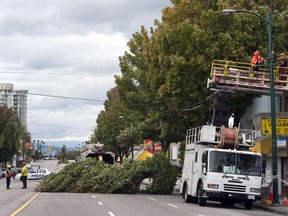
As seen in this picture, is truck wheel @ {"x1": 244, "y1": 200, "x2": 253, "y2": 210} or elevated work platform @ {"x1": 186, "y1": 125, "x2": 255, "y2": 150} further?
elevated work platform @ {"x1": 186, "y1": 125, "x2": 255, "y2": 150}

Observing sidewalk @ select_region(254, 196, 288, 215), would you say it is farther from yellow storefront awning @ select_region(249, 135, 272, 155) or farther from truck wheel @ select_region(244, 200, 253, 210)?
yellow storefront awning @ select_region(249, 135, 272, 155)

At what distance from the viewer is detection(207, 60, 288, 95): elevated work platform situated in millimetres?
27141

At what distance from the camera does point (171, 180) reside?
114 ft

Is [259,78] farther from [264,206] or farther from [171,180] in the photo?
[171,180]

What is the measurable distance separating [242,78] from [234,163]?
17.6ft

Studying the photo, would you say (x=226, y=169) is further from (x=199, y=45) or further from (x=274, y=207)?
(x=199, y=45)

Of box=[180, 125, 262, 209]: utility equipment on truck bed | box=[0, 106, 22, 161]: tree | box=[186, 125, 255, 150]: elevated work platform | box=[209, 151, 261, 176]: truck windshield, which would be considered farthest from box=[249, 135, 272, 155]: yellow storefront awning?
box=[0, 106, 22, 161]: tree

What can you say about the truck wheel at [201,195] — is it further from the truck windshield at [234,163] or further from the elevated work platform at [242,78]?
the elevated work platform at [242,78]

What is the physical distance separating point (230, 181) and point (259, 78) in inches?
268

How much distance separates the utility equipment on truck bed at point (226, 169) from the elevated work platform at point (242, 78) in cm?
302

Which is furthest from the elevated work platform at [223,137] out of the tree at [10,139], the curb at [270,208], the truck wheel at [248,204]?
the tree at [10,139]

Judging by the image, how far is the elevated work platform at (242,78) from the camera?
27.1 m

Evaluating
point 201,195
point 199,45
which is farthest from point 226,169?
point 199,45

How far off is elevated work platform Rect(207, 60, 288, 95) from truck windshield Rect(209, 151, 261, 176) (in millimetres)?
4397
